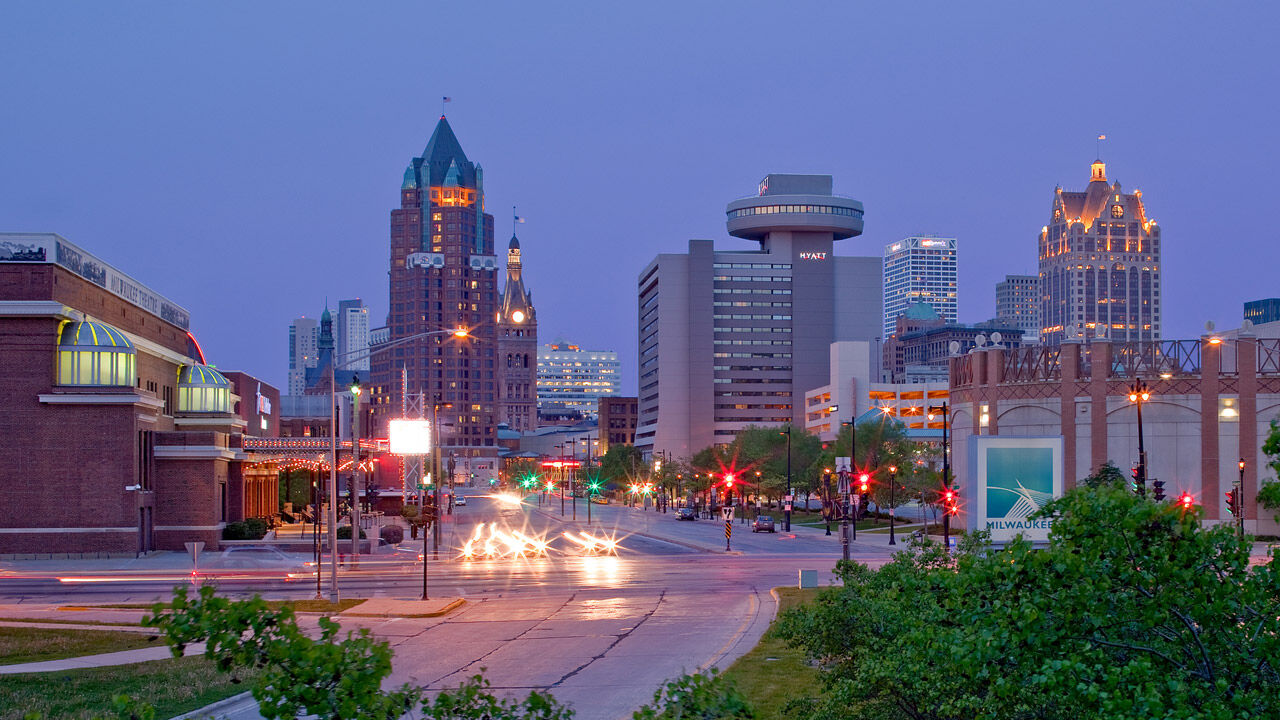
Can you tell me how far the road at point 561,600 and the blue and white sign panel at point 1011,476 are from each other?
709 centimetres

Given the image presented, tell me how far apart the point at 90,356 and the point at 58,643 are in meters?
37.1

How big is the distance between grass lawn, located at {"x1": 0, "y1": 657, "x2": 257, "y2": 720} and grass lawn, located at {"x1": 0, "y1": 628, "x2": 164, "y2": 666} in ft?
4.25

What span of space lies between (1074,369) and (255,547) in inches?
2138

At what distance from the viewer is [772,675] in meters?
25.2

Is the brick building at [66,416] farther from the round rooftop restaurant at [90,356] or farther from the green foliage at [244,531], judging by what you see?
the green foliage at [244,531]

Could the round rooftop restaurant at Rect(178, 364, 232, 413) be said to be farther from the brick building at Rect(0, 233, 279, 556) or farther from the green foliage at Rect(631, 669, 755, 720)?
the green foliage at Rect(631, 669, 755, 720)

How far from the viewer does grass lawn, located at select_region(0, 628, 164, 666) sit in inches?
1084

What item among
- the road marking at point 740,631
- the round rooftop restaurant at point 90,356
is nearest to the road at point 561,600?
the road marking at point 740,631

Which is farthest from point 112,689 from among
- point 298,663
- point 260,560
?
point 260,560

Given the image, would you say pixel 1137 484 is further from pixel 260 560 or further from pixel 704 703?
pixel 260 560

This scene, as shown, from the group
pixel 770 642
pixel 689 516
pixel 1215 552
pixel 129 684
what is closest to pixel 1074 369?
pixel 689 516

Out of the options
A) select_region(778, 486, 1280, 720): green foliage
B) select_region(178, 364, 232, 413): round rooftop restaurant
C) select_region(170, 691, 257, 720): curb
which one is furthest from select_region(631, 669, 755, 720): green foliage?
select_region(178, 364, 232, 413): round rooftop restaurant

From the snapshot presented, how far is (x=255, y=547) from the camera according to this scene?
70.1 m

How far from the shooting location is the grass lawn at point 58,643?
1084 inches
